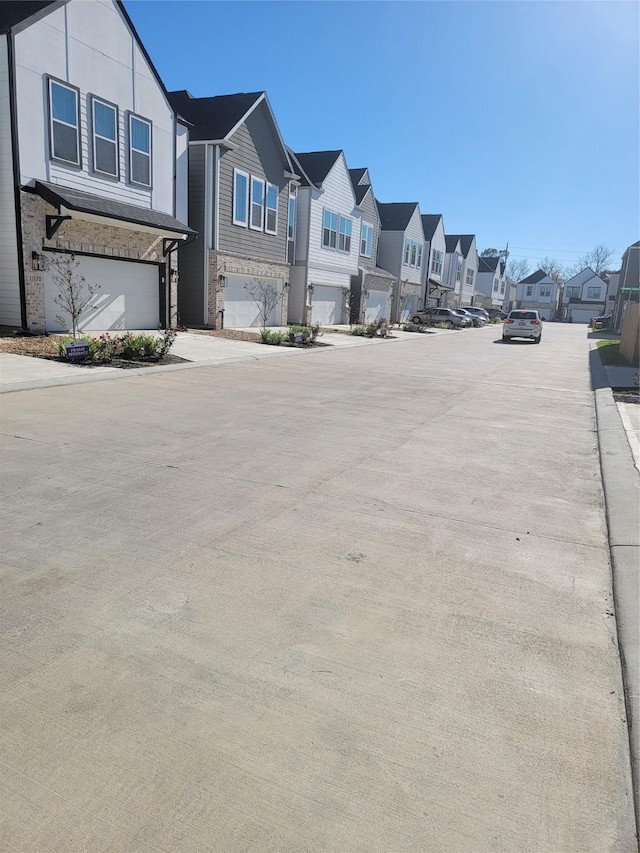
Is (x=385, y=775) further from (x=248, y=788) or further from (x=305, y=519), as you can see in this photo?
(x=305, y=519)

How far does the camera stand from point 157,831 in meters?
2.03

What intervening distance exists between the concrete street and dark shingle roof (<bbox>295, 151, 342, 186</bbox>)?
90.1 feet

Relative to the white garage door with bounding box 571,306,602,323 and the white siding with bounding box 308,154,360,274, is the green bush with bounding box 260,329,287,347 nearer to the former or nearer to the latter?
the white siding with bounding box 308,154,360,274

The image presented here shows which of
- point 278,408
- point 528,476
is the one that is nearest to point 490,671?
point 528,476

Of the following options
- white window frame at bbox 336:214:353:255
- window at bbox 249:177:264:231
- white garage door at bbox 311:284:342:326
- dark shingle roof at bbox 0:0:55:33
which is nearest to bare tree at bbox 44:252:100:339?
dark shingle roof at bbox 0:0:55:33

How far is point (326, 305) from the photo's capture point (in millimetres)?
33312

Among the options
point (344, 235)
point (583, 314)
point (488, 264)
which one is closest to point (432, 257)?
point (344, 235)

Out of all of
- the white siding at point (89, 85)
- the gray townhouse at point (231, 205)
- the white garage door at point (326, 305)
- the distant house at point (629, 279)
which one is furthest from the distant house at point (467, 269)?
the white siding at point (89, 85)

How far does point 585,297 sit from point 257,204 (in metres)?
88.6

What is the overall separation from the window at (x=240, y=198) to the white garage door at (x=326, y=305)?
24.8ft

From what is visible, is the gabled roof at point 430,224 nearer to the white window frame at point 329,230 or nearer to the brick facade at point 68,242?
the white window frame at point 329,230

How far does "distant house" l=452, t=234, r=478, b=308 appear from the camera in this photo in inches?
2726

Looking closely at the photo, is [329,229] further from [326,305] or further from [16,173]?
[16,173]

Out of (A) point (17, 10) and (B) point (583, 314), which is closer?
(A) point (17, 10)
